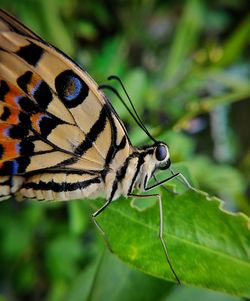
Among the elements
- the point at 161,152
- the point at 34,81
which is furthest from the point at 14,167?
the point at 161,152

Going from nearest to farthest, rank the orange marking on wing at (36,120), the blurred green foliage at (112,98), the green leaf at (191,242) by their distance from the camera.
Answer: the green leaf at (191,242) → the orange marking on wing at (36,120) → the blurred green foliage at (112,98)

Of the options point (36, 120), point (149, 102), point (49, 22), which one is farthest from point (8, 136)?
point (49, 22)

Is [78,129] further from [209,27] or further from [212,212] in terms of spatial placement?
[209,27]

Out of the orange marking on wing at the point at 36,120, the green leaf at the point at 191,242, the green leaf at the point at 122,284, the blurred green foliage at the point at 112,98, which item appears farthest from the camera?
the blurred green foliage at the point at 112,98

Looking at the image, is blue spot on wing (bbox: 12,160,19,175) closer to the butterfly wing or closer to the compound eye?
the butterfly wing

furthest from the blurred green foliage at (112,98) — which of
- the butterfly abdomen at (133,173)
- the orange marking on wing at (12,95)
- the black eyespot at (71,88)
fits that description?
the orange marking on wing at (12,95)

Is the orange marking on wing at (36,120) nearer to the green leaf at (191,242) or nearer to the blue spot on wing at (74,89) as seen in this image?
the blue spot on wing at (74,89)
